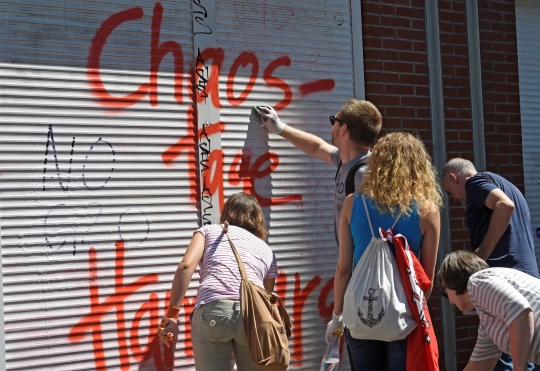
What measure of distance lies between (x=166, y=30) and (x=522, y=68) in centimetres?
342

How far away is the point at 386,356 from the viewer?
4.02 m

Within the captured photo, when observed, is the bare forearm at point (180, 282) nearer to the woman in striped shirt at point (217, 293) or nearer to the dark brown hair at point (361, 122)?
the woman in striped shirt at point (217, 293)

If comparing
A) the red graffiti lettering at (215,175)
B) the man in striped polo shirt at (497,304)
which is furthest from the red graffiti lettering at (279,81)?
the man in striped polo shirt at (497,304)

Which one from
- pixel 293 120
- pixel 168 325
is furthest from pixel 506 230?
pixel 168 325

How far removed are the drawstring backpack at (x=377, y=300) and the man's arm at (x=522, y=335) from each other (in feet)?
1.74

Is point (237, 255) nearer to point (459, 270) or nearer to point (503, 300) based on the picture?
point (459, 270)

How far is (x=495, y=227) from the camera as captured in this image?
198 inches

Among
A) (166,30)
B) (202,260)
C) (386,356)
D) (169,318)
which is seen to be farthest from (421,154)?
(166,30)

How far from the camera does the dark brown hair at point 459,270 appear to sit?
3.87 meters

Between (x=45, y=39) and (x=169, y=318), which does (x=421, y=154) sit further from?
(x=45, y=39)

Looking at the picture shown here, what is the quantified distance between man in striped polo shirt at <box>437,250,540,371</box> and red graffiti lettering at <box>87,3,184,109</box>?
233cm

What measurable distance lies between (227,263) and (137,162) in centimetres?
104

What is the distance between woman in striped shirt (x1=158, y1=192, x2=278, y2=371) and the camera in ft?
14.7

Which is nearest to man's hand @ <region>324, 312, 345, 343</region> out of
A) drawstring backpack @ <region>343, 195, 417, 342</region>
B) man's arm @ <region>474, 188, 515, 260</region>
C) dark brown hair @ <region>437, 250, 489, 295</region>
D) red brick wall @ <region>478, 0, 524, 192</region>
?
drawstring backpack @ <region>343, 195, 417, 342</region>
